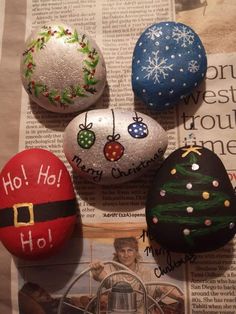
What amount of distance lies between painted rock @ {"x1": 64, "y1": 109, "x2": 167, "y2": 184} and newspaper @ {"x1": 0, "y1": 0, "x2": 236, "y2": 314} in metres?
0.05

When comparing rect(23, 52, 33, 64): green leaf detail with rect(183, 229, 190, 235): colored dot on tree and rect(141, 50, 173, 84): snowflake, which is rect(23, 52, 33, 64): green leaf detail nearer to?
rect(141, 50, 173, 84): snowflake

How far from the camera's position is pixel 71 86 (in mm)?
532

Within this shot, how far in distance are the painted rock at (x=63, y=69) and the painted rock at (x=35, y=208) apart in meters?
0.10

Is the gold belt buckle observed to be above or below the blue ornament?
below

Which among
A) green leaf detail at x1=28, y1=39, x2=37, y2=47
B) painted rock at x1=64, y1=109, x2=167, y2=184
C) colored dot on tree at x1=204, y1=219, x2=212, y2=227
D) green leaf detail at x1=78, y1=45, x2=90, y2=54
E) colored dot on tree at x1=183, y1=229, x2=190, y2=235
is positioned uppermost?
green leaf detail at x1=28, y1=39, x2=37, y2=47

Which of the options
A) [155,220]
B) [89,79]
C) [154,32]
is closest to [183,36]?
[154,32]

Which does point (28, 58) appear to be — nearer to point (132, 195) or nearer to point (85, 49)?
Result: point (85, 49)

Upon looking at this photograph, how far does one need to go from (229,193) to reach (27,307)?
31cm

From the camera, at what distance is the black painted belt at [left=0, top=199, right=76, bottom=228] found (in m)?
0.48

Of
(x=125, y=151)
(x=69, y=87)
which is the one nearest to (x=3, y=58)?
(x=69, y=87)

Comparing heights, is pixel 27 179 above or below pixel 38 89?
below

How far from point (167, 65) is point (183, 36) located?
0.17 ft

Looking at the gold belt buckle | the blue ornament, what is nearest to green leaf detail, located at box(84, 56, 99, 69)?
the blue ornament

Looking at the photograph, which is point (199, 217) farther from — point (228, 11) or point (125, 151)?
point (228, 11)
